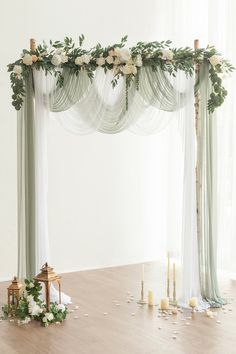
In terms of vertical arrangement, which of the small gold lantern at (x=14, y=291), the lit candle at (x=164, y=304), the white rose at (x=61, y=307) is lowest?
the lit candle at (x=164, y=304)

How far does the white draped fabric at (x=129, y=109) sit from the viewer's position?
449 cm

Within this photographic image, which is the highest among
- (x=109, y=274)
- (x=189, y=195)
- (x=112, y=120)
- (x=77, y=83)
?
(x=77, y=83)

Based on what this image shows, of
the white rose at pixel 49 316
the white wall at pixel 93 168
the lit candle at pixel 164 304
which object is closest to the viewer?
the white rose at pixel 49 316

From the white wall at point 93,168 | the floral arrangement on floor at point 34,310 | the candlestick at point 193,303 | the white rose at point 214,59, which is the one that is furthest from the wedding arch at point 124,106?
the white wall at point 93,168

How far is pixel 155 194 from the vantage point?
A: 702cm

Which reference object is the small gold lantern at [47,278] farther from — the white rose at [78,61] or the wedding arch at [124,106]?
the white rose at [78,61]

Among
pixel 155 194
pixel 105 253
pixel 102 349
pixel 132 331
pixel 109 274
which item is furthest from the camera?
pixel 155 194

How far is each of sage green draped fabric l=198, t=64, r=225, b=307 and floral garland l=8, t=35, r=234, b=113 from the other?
0.31 feet

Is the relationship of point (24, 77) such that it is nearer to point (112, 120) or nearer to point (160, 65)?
point (112, 120)

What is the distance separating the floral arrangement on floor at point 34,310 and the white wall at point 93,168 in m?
1.53

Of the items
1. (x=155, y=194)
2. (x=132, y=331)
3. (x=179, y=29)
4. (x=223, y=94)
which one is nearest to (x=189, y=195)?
(x=223, y=94)

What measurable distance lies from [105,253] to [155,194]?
1.08m

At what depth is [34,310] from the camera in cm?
417

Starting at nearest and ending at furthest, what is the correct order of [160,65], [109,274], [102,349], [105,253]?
[102,349] → [160,65] → [109,274] → [105,253]
